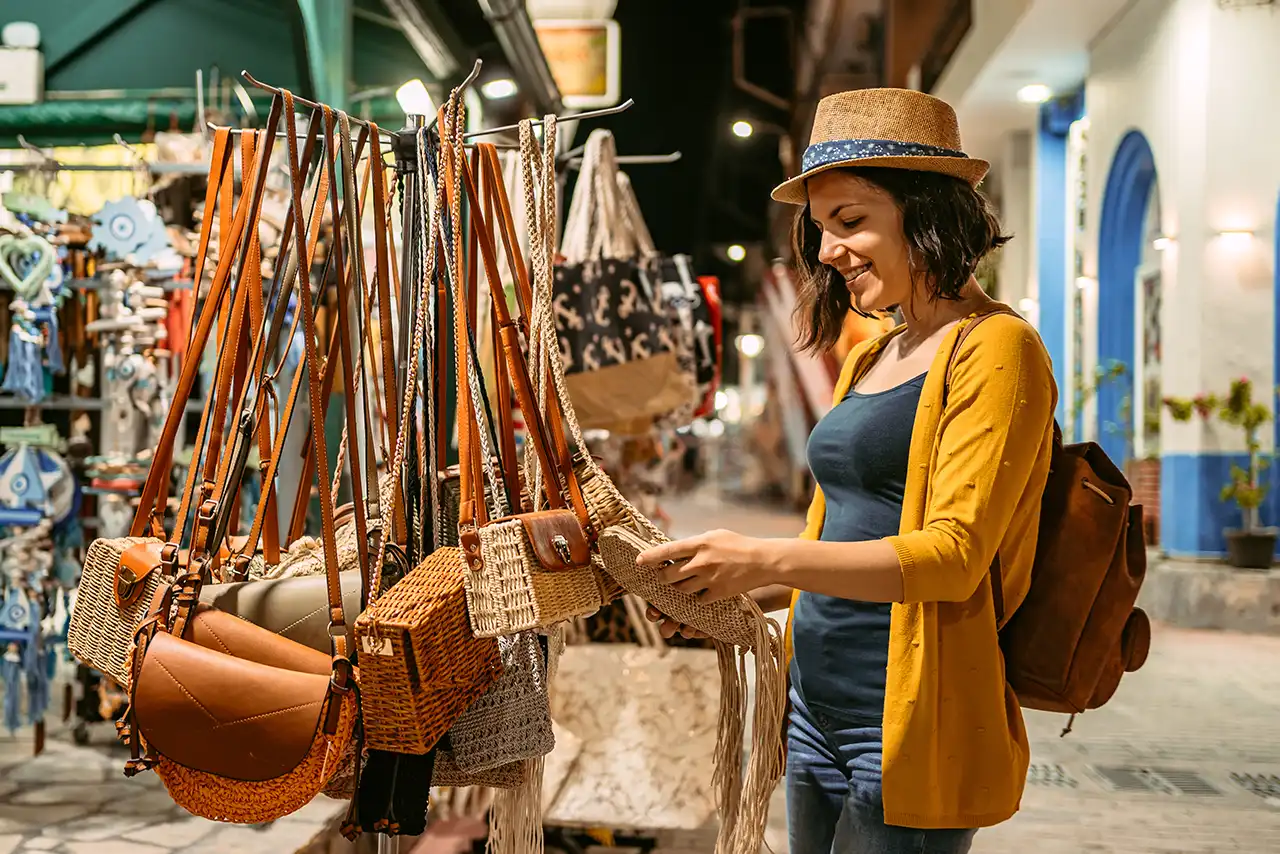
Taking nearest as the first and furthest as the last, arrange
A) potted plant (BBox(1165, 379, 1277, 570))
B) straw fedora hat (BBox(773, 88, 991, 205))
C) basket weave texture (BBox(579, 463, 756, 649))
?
1. basket weave texture (BBox(579, 463, 756, 649))
2. straw fedora hat (BBox(773, 88, 991, 205))
3. potted plant (BBox(1165, 379, 1277, 570))

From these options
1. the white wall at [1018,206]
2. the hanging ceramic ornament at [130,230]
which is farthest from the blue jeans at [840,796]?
the white wall at [1018,206]

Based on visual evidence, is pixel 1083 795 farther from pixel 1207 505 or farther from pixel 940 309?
pixel 1207 505

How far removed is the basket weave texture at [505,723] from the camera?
1604mm

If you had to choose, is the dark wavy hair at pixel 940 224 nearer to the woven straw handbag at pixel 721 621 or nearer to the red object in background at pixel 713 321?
the woven straw handbag at pixel 721 621

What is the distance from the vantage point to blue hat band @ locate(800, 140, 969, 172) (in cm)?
159

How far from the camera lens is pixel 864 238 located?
163 centimetres

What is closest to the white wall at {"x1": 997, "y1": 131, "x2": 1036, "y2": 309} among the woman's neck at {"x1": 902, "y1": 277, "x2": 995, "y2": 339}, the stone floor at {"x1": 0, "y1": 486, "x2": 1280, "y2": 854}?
the stone floor at {"x1": 0, "y1": 486, "x2": 1280, "y2": 854}

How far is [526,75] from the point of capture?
623cm

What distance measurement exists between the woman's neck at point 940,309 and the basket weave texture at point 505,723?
29.6 inches

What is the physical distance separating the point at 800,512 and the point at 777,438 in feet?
27.3

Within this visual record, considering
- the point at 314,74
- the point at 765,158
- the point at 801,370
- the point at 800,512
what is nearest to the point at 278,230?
the point at 314,74

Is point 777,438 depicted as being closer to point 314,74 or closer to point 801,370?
point 801,370

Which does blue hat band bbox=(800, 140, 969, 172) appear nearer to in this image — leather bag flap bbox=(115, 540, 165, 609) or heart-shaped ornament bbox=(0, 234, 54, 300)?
leather bag flap bbox=(115, 540, 165, 609)

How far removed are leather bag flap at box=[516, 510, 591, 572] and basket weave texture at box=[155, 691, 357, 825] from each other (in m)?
0.30
